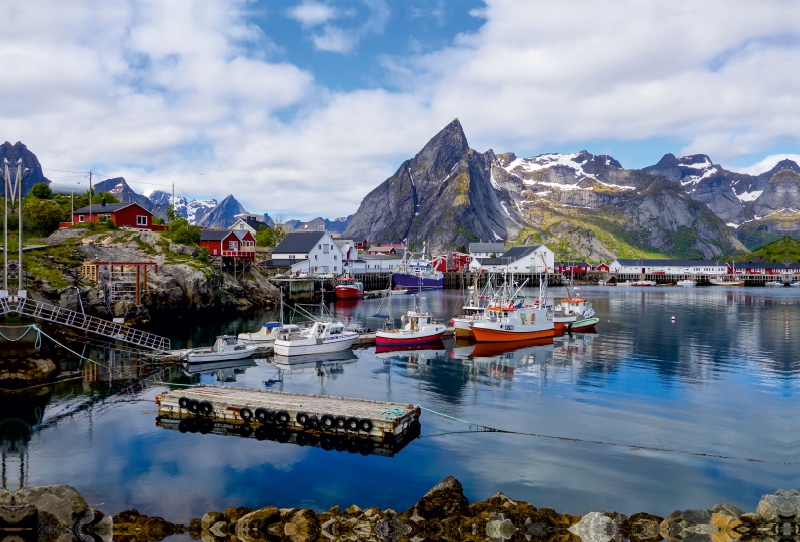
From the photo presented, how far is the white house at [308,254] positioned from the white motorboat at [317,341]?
6103 centimetres

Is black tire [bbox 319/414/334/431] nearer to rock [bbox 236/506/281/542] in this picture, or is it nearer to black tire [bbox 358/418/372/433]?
black tire [bbox 358/418/372/433]

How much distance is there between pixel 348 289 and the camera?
343 feet

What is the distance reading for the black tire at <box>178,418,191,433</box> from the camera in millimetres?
27812

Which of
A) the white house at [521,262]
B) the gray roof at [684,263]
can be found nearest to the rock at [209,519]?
the white house at [521,262]

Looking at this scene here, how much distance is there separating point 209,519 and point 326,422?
922 centimetres

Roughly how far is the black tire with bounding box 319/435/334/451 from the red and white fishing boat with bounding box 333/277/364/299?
7783cm

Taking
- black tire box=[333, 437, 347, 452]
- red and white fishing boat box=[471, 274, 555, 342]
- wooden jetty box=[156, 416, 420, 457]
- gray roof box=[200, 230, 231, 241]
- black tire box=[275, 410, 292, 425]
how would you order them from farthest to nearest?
gray roof box=[200, 230, 231, 241] < red and white fishing boat box=[471, 274, 555, 342] < black tire box=[275, 410, 292, 425] < wooden jetty box=[156, 416, 420, 457] < black tire box=[333, 437, 347, 452]

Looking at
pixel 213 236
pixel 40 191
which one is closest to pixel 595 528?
pixel 213 236

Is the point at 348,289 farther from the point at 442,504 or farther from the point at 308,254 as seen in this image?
the point at 442,504

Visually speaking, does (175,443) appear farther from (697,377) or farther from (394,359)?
(697,377)

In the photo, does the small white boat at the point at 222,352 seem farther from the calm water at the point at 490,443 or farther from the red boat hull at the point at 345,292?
the red boat hull at the point at 345,292

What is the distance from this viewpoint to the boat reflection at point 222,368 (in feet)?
132

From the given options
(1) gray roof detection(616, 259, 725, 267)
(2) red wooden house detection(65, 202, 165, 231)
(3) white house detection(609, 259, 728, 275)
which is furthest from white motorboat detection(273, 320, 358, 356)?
(1) gray roof detection(616, 259, 725, 267)

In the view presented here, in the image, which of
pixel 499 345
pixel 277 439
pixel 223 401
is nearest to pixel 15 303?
pixel 223 401
